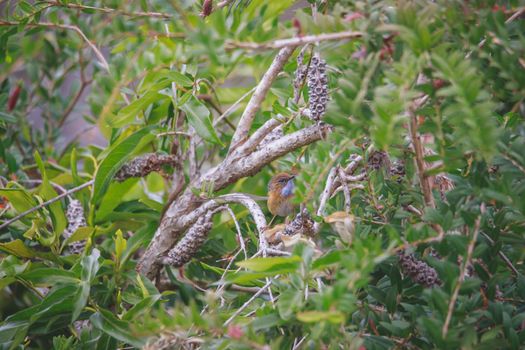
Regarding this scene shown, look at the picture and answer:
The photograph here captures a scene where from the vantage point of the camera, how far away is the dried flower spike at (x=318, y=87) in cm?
165

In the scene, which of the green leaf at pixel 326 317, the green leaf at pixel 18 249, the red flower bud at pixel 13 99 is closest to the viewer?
the green leaf at pixel 326 317

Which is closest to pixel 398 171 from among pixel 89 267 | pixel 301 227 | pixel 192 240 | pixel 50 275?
pixel 301 227

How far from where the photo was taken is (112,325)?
1.79 metres

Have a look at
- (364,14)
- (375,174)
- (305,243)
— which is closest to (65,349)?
(305,243)

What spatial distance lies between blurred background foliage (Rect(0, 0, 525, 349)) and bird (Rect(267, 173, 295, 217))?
92 mm

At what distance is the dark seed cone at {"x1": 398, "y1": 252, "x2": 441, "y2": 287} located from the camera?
4.91ft

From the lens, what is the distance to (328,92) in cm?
167

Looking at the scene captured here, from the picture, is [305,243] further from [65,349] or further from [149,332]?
[65,349]

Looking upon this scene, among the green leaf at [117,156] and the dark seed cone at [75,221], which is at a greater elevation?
the green leaf at [117,156]

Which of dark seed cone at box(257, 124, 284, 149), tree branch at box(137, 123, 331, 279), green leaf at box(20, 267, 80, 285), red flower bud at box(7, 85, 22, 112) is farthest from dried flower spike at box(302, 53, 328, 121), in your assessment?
red flower bud at box(7, 85, 22, 112)

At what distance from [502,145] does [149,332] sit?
0.78 m

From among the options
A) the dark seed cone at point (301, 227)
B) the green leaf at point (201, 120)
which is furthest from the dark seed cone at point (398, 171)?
the green leaf at point (201, 120)

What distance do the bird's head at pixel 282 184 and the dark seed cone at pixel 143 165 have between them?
0.37 metres

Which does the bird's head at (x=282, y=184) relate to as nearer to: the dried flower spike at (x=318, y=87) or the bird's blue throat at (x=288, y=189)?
the bird's blue throat at (x=288, y=189)
